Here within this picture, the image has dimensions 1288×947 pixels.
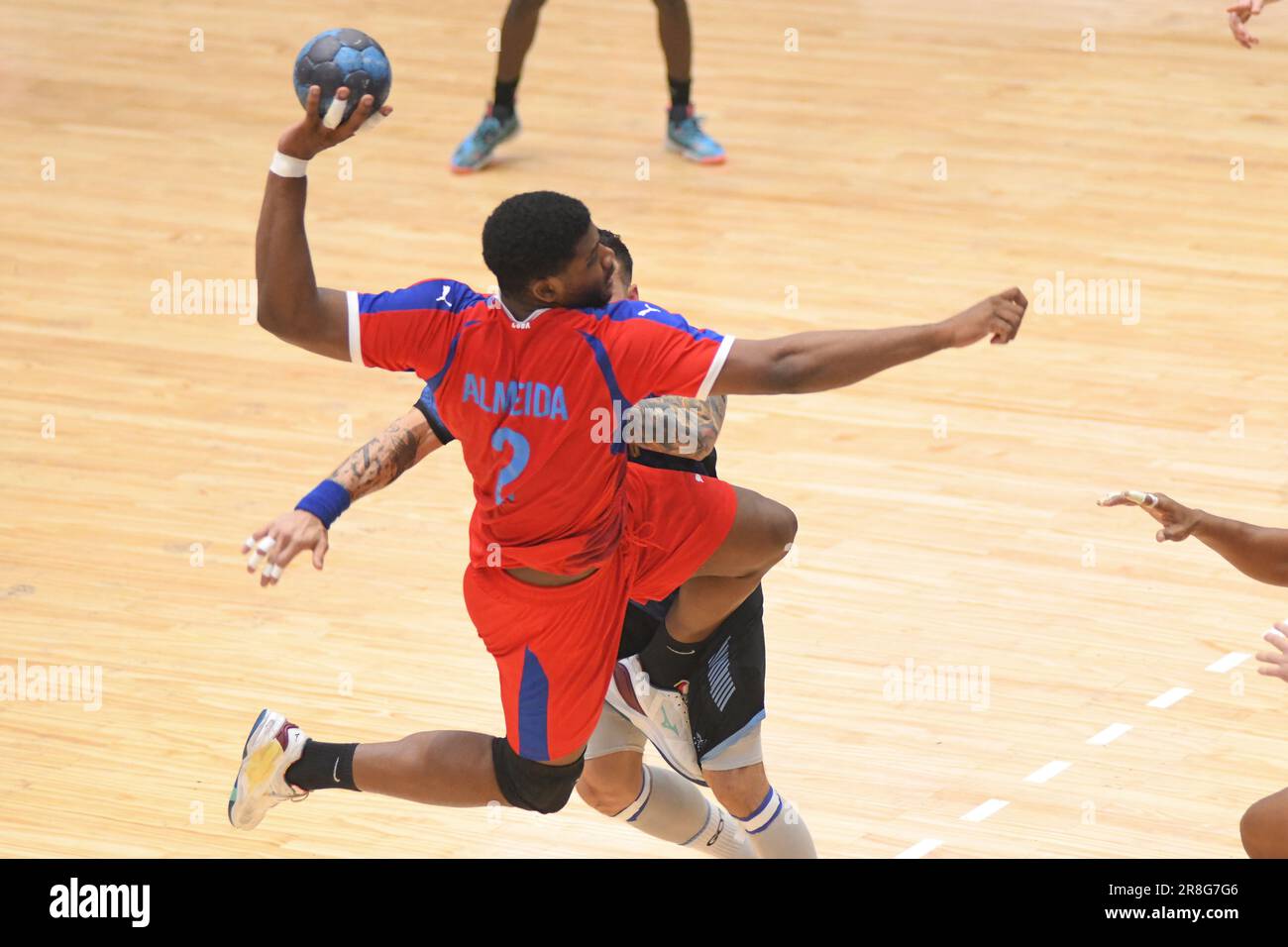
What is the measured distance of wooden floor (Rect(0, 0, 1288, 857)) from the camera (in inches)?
186

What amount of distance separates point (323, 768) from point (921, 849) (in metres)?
1.35

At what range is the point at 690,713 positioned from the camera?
4.02 m

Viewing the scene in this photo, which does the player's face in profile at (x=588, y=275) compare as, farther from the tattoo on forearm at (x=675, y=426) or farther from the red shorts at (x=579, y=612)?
the red shorts at (x=579, y=612)

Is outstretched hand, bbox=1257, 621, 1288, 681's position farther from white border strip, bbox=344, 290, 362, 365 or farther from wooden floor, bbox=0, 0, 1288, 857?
white border strip, bbox=344, 290, 362, 365

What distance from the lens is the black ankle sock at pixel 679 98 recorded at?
31.4ft

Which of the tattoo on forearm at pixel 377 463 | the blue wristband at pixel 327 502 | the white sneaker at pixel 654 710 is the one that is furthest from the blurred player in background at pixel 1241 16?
the blue wristband at pixel 327 502

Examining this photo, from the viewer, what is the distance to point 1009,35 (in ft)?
38.1

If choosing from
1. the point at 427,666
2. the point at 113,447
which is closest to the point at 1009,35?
the point at 113,447

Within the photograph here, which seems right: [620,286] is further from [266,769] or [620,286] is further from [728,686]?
[266,769]

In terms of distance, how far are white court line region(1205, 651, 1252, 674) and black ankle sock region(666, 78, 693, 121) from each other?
201 inches

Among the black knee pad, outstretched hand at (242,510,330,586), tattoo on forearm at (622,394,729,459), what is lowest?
the black knee pad

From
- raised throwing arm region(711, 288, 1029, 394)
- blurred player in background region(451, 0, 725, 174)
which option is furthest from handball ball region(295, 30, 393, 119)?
blurred player in background region(451, 0, 725, 174)

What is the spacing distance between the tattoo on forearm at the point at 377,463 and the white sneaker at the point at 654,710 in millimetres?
646

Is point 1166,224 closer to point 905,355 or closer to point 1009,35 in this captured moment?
point 1009,35
